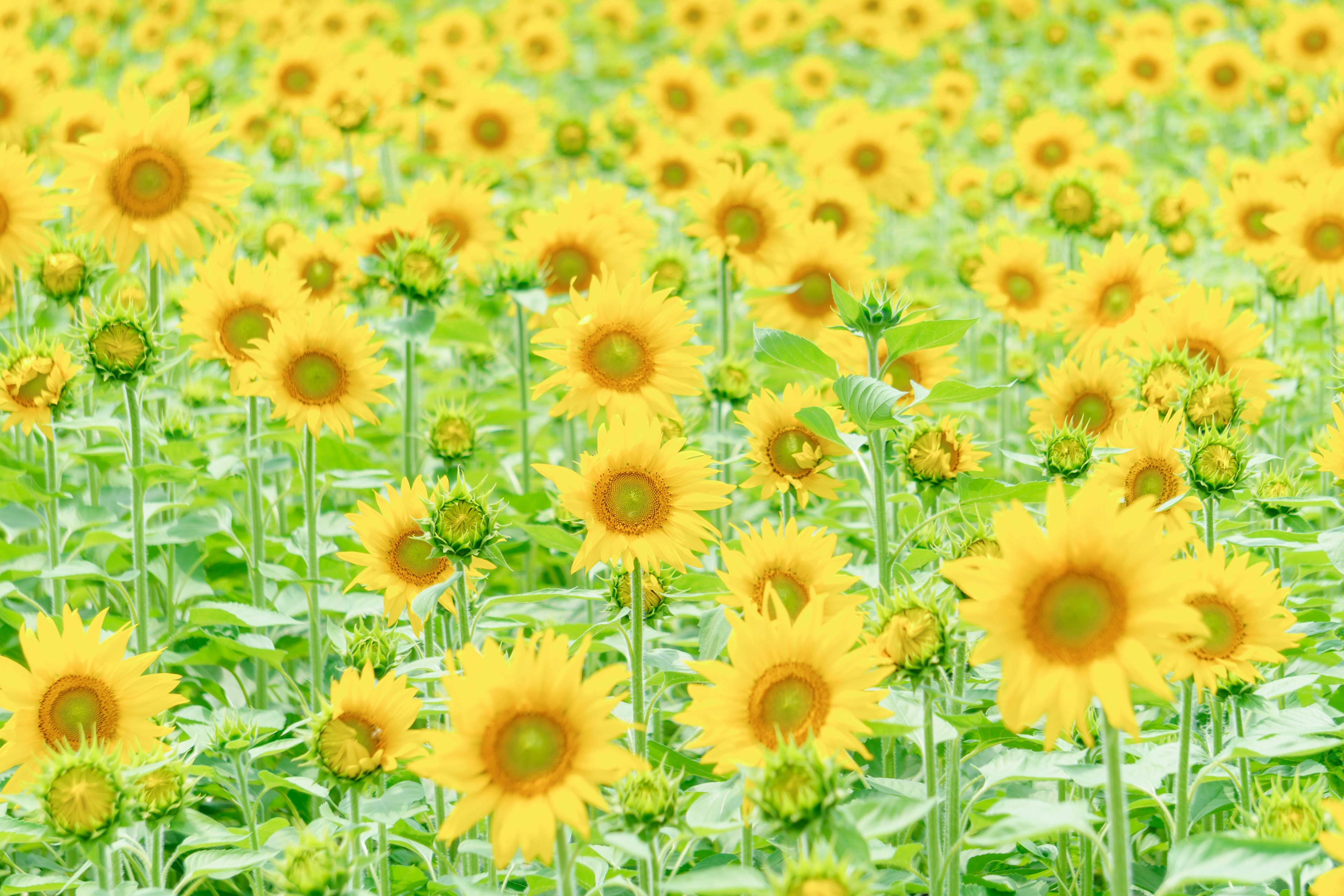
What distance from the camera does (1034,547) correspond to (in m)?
1.45

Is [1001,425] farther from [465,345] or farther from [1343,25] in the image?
[1343,25]

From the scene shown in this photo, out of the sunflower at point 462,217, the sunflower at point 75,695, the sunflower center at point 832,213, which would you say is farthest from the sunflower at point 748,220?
the sunflower at point 75,695

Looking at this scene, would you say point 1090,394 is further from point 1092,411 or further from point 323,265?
point 323,265

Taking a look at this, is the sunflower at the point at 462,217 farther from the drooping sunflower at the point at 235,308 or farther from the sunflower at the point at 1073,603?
the sunflower at the point at 1073,603

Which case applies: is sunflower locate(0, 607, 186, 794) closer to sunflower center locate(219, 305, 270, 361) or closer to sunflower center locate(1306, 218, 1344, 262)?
sunflower center locate(219, 305, 270, 361)

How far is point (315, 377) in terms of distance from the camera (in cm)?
271

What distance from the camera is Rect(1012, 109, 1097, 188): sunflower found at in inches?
217

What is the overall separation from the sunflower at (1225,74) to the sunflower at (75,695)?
21.8 feet

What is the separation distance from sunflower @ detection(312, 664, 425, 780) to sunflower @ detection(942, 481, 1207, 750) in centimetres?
89

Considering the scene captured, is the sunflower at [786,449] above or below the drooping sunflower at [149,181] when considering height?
below

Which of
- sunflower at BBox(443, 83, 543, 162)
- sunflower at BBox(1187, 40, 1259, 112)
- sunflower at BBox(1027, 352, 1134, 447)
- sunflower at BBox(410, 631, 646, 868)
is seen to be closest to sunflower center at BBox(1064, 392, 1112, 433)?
sunflower at BBox(1027, 352, 1134, 447)

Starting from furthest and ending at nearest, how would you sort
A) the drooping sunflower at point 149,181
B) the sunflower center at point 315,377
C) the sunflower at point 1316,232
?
1. the sunflower at point 1316,232
2. the drooping sunflower at point 149,181
3. the sunflower center at point 315,377

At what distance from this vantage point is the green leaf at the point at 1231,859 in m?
1.35

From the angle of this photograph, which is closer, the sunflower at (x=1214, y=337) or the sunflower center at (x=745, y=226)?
the sunflower at (x=1214, y=337)
